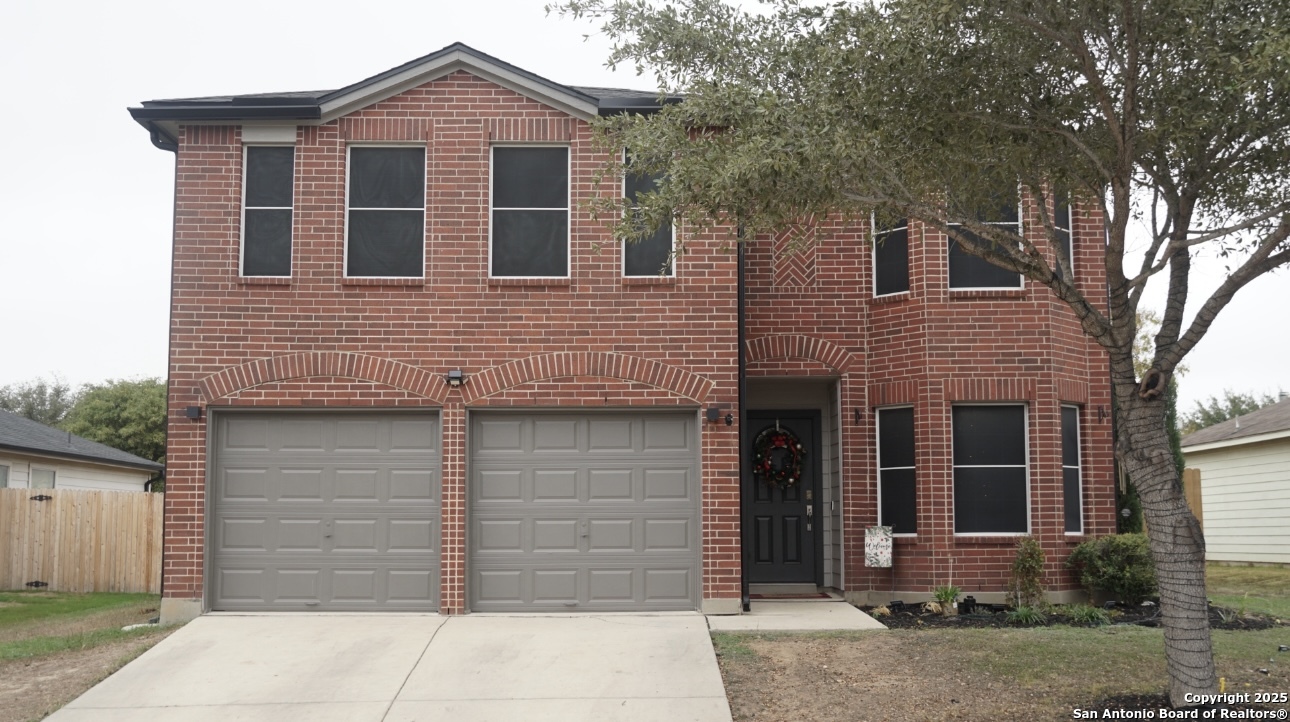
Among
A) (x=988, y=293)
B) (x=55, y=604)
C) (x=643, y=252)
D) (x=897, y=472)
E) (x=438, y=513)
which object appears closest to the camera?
(x=438, y=513)

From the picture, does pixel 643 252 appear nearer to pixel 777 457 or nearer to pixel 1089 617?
pixel 777 457

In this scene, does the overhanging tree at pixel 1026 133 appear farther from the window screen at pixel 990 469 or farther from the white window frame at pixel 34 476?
the white window frame at pixel 34 476

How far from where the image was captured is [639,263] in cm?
1281

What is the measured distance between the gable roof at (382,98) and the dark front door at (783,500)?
4503 millimetres

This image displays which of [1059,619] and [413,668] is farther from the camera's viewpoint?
[1059,619]

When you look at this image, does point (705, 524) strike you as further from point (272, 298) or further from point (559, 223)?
point (272, 298)

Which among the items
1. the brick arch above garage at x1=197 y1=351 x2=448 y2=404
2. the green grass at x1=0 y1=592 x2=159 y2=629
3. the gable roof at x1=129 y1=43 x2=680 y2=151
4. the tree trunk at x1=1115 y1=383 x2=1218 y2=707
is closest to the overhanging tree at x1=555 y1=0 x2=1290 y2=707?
the tree trunk at x1=1115 y1=383 x2=1218 y2=707

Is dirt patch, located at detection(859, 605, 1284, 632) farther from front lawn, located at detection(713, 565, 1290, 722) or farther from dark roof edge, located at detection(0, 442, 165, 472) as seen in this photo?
dark roof edge, located at detection(0, 442, 165, 472)

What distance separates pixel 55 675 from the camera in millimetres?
10422

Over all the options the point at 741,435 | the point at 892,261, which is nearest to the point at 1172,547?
the point at 741,435

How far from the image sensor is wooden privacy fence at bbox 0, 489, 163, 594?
64.5 ft

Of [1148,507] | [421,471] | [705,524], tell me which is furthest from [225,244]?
[1148,507]

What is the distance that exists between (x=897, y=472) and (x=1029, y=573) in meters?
1.89

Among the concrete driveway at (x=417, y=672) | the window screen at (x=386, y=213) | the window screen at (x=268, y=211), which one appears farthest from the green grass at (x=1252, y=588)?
the window screen at (x=268, y=211)
